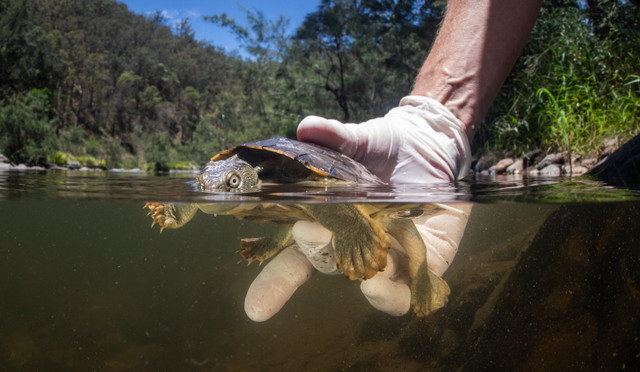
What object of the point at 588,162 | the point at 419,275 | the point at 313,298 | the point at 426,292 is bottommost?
the point at 313,298

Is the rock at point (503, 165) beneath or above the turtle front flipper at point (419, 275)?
above

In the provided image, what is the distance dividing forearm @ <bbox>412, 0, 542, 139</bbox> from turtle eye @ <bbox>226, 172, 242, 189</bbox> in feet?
4.95

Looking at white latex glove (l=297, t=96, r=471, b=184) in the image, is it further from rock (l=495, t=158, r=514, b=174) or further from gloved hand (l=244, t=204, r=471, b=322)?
rock (l=495, t=158, r=514, b=174)

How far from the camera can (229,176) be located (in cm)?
309

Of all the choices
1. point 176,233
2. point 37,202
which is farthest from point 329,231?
point 37,202

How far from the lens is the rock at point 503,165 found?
8.85 metres

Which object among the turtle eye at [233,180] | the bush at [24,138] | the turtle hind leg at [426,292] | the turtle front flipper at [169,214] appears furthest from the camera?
the bush at [24,138]

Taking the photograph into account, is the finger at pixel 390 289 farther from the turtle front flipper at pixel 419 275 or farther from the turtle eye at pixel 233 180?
the turtle eye at pixel 233 180

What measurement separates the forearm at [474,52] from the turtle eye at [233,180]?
1507 millimetres

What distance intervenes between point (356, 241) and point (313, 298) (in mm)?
1095

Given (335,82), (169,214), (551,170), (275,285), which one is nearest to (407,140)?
(275,285)

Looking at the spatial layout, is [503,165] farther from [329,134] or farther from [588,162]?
[329,134]

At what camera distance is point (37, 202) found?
3195 mm

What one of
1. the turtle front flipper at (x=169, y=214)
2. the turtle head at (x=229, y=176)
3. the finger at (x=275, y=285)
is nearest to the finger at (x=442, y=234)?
the finger at (x=275, y=285)
